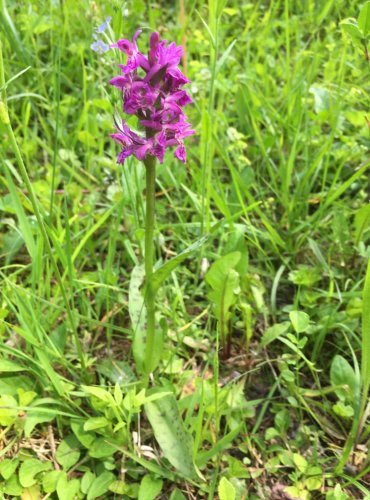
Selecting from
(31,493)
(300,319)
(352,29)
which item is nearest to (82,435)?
(31,493)

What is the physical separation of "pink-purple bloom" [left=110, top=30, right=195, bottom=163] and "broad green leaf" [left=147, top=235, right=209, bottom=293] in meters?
0.21

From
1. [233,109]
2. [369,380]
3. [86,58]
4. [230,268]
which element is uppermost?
[86,58]

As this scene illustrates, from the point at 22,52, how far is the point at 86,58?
344 mm

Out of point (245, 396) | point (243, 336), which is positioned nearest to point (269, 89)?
point (243, 336)

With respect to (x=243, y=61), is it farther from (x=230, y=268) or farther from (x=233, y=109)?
(x=230, y=268)

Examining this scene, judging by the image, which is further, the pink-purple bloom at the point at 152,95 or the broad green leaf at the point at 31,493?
the broad green leaf at the point at 31,493

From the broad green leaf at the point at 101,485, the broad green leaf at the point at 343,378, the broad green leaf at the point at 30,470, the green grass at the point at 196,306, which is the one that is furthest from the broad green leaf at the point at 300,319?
the broad green leaf at the point at 30,470

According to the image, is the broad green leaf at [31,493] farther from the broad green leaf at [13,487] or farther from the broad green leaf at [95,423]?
the broad green leaf at [95,423]

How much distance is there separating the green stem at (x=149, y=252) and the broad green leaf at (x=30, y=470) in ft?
1.17

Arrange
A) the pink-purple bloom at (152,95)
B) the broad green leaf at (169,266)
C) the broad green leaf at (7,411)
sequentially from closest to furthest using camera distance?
the pink-purple bloom at (152,95) < the broad green leaf at (169,266) < the broad green leaf at (7,411)

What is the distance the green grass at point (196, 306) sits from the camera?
1.41m

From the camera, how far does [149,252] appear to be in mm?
1312

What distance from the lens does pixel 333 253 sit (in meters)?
1.94

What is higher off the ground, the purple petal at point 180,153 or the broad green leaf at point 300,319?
the purple petal at point 180,153
